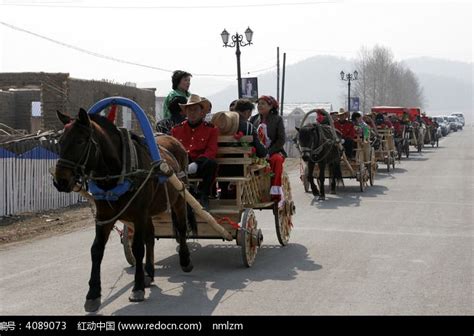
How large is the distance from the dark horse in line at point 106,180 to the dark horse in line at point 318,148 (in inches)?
364

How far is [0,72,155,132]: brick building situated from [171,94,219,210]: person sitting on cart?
15.8 m

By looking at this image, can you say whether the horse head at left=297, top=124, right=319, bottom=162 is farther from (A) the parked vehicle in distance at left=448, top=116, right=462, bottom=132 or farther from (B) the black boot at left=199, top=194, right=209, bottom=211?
(A) the parked vehicle in distance at left=448, top=116, right=462, bottom=132

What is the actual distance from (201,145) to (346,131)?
12048 mm

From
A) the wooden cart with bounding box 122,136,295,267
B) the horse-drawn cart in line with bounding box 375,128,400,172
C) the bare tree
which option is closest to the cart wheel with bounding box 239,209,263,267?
the wooden cart with bounding box 122,136,295,267

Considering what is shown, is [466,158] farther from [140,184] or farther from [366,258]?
[140,184]

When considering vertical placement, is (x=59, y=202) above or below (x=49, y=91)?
below

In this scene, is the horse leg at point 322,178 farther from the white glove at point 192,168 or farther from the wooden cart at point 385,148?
the white glove at point 192,168

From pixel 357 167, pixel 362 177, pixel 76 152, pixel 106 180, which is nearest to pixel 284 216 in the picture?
pixel 106 180

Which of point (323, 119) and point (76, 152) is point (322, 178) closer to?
point (323, 119)

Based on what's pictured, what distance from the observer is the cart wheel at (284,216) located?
35.5ft

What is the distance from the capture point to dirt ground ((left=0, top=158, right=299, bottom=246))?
12594 millimetres

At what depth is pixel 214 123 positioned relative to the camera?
9.84 metres
